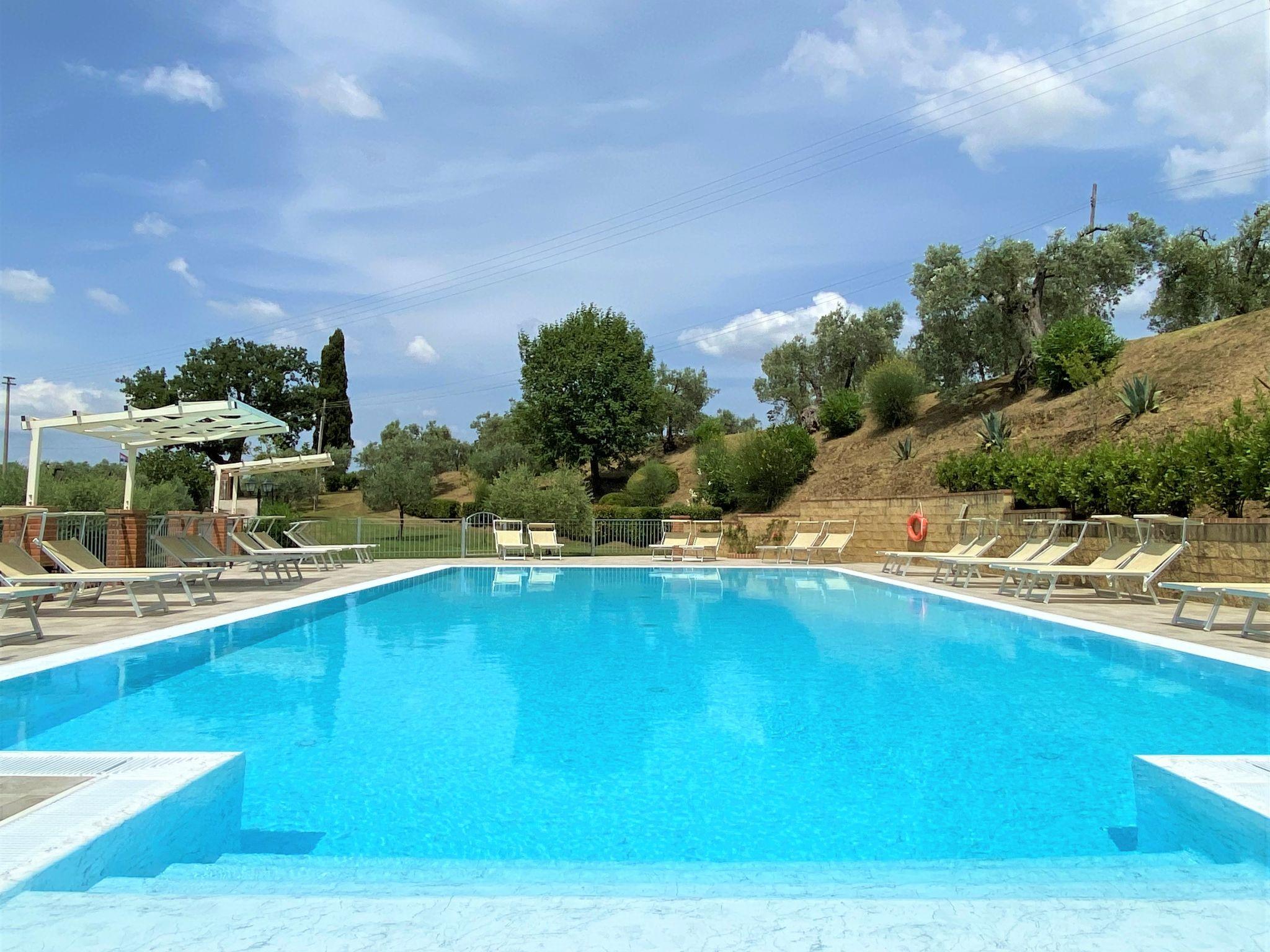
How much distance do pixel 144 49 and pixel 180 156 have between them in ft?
10.6

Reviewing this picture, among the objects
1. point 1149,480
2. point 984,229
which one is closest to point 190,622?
point 1149,480

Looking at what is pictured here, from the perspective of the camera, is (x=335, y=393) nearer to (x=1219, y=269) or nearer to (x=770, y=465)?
(x=770, y=465)

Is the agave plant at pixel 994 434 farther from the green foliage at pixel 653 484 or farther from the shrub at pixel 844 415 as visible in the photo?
the green foliage at pixel 653 484

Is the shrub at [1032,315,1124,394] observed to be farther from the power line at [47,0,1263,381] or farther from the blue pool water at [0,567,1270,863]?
the blue pool water at [0,567,1270,863]

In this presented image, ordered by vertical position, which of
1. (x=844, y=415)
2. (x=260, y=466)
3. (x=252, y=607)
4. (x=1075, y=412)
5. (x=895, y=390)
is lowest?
(x=252, y=607)

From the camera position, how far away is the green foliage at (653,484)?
112ft

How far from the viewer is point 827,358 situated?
135ft

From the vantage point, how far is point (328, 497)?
43531 millimetres

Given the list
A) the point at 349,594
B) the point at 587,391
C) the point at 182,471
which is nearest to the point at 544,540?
the point at 349,594

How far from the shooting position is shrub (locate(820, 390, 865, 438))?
30.2 metres

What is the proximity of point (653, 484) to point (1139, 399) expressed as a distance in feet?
66.5

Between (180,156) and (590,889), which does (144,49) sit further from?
(590,889)

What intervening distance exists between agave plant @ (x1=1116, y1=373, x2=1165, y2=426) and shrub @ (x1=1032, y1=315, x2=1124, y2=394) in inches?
85.1

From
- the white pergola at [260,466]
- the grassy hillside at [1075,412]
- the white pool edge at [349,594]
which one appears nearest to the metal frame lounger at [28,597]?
the white pool edge at [349,594]
